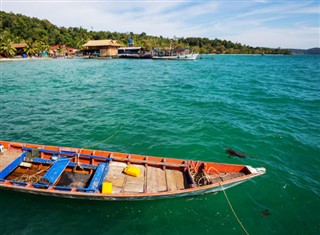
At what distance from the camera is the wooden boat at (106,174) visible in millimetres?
8789

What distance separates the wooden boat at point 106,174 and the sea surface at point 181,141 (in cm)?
89

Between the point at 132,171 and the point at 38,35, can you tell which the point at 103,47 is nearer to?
the point at 38,35

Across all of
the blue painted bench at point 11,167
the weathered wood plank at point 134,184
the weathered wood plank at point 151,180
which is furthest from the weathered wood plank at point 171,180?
the blue painted bench at point 11,167

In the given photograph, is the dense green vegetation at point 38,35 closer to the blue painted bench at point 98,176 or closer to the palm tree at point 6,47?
the palm tree at point 6,47

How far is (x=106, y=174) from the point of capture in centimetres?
1008

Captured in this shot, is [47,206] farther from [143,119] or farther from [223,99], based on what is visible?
[223,99]

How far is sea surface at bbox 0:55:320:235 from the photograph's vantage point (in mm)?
8789

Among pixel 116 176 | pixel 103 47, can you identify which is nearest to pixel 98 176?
pixel 116 176

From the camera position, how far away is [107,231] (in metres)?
8.30

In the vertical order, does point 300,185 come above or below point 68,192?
below

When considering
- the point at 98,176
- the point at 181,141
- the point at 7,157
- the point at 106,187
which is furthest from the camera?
the point at 181,141

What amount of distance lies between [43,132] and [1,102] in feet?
43.3

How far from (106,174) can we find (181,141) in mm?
7206

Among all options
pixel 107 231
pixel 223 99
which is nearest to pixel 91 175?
pixel 107 231
